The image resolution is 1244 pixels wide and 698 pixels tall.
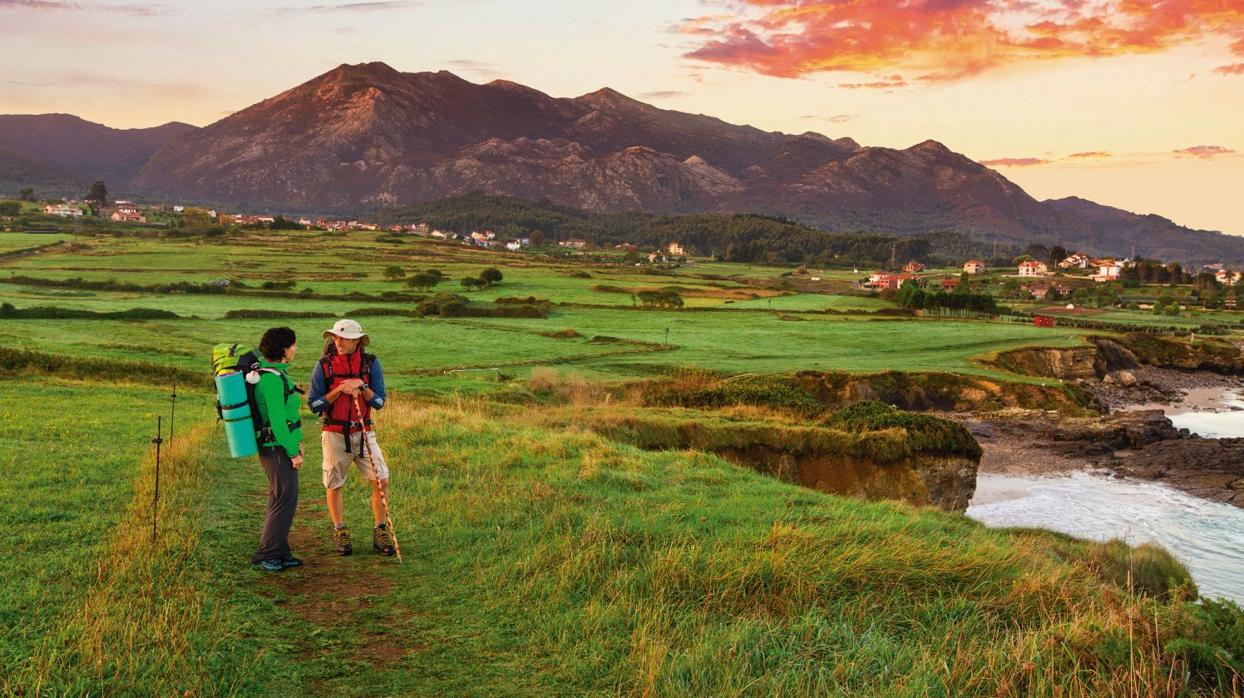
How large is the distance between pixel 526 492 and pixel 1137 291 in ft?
601

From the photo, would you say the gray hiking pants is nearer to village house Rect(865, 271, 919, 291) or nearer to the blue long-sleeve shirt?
the blue long-sleeve shirt

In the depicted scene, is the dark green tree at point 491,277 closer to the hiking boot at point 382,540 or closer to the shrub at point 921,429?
the shrub at point 921,429

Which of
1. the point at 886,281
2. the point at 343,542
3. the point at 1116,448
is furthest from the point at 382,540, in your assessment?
the point at 886,281

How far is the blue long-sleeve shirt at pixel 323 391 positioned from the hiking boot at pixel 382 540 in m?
1.74

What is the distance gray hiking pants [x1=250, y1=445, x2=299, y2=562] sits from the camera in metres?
10.7

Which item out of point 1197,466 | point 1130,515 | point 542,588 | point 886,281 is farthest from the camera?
point 886,281

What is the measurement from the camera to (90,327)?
54281mm

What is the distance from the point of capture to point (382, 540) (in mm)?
11641

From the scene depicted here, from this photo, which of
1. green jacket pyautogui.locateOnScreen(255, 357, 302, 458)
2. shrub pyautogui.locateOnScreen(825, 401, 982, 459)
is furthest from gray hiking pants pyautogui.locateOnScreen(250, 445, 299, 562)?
shrub pyautogui.locateOnScreen(825, 401, 982, 459)

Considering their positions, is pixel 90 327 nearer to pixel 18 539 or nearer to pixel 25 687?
pixel 18 539

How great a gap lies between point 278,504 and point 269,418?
113 centimetres

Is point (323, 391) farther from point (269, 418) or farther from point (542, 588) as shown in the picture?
point (542, 588)

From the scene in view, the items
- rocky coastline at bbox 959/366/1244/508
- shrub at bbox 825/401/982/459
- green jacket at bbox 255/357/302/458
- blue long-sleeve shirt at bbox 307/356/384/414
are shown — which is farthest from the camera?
rocky coastline at bbox 959/366/1244/508

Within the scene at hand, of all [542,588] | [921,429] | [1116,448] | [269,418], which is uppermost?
[269,418]
